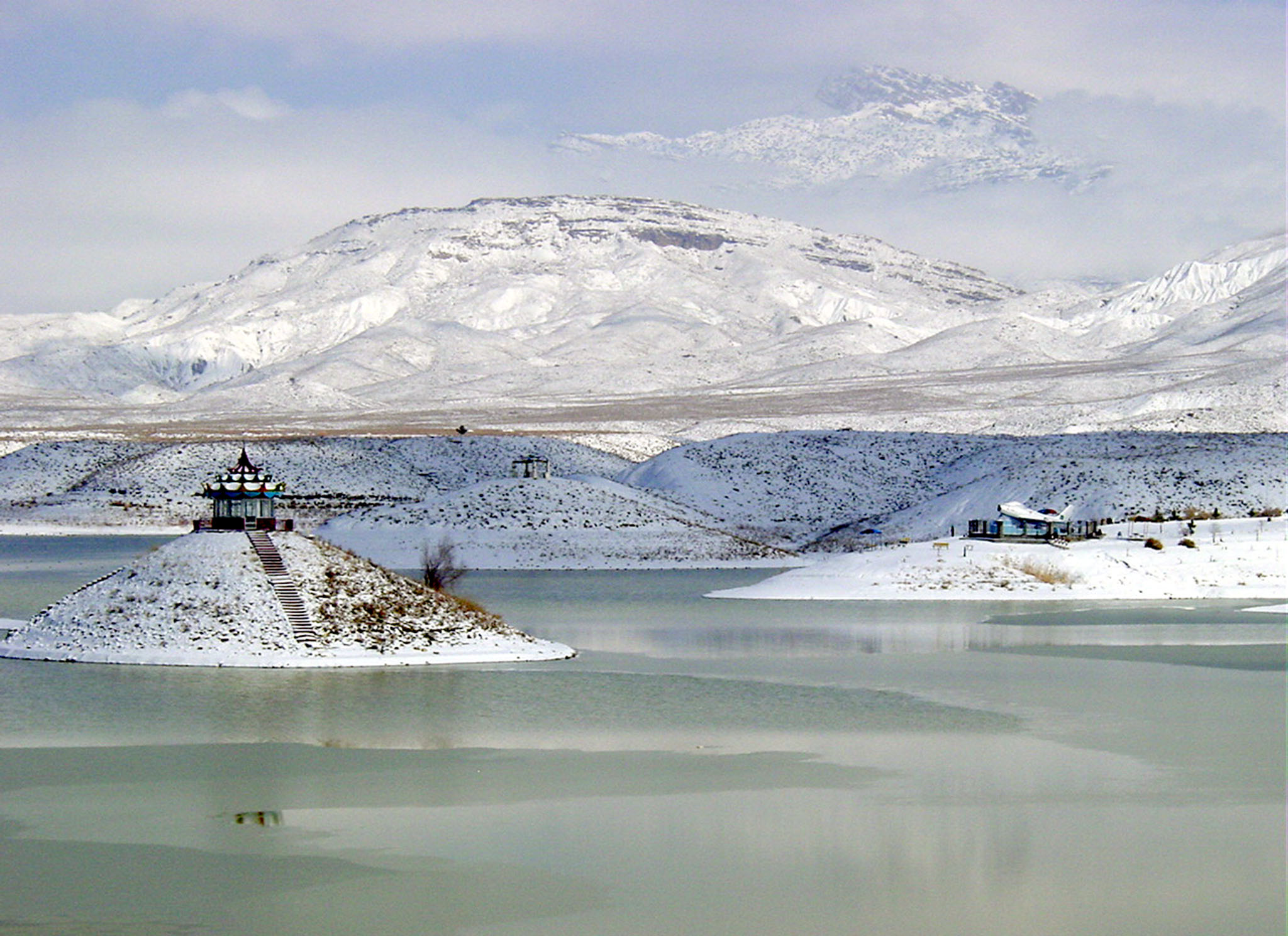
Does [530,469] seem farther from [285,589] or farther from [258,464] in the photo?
[285,589]

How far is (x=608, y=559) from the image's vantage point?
9419 cm

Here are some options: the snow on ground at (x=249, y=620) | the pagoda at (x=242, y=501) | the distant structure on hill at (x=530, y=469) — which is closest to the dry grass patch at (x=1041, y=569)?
the snow on ground at (x=249, y=620)

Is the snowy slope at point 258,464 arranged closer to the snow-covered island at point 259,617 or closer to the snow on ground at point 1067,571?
the snow on ground at point 1067,571

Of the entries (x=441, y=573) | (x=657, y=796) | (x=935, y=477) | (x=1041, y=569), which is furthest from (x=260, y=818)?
(x=935, y=477)

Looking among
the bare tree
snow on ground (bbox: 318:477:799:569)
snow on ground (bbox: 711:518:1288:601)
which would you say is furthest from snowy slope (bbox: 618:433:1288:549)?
the bare tree

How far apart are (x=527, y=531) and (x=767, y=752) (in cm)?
6496

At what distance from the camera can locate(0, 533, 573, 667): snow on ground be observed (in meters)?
45.1

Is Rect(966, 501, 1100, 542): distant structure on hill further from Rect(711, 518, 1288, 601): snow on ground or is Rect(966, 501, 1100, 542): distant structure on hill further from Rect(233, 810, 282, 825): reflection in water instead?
Rect(233, 810, 282, 825): reflection in water

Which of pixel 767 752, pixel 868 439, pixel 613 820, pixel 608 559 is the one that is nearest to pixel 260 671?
pixel 767 752

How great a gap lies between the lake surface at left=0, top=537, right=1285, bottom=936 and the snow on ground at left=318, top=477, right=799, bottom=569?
44981 millimetres

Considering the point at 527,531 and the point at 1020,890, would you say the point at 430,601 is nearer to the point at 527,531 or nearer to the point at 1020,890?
the point at 1020,890

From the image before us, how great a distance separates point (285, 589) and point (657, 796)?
2083 cm

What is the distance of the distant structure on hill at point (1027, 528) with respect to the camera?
255ft

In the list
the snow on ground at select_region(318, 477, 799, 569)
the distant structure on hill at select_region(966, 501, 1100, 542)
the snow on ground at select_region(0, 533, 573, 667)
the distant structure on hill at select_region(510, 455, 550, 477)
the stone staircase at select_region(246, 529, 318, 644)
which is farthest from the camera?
the distant structure on hill at select_region(510, 455, 550, 477)
